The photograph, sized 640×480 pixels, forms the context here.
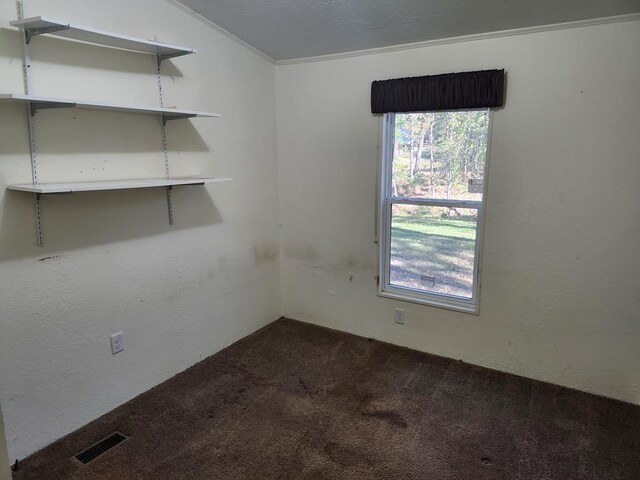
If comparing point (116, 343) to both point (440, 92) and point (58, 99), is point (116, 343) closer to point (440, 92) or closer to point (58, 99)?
point (58, 99)

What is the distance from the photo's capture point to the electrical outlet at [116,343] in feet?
8.04

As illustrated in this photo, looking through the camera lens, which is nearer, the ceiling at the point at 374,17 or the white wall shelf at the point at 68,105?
the white wall shelf at the point at 68,105

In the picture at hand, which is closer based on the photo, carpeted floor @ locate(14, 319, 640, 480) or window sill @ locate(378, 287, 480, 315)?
carpeted floor @ locate(14, 319, 640, 480)

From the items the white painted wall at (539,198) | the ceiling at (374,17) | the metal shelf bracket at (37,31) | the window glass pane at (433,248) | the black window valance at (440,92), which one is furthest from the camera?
the window glass pane at (433,248)

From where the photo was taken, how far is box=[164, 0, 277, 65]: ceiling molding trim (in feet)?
8.51

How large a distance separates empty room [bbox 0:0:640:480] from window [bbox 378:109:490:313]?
16mm

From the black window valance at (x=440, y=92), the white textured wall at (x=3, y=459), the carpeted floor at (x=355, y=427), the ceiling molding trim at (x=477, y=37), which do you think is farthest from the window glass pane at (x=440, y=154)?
the white textured wall at (x=3, y=459)

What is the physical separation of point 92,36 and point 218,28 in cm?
101

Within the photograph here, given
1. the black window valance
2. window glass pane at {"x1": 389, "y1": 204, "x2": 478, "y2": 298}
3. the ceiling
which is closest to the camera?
the ceiling

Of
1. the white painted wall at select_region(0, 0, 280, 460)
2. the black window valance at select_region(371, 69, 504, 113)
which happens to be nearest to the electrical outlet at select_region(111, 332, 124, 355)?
the white painted wall at select_region(0, 0, 280, 460)

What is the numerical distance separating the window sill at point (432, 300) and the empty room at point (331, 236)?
0.05 ft

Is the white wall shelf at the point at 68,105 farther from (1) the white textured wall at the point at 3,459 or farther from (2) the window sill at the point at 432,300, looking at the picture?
(2) the window sill at the point at 432,300

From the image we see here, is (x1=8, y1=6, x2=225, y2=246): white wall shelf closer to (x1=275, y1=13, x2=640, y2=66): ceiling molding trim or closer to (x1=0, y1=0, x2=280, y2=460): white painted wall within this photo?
(x1=0, y1=0, x2=280, y2=460): white painted wall

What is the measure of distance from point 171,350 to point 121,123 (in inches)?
57.9
